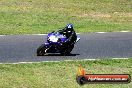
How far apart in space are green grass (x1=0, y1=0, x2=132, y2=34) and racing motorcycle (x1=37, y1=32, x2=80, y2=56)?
223 inches

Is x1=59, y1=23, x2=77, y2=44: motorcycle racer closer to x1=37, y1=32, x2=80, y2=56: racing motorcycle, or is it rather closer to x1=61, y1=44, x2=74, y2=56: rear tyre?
x1=37, y1=32, x2=80, y2=56: racing motorcycle

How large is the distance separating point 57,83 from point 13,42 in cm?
777

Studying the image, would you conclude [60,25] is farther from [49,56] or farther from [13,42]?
[49,56]

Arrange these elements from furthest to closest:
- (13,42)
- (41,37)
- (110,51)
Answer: (41,37)
(13,42)
(110,51)

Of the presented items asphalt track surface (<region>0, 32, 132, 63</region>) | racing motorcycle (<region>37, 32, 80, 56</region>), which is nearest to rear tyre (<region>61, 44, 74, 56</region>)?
racing motorcycle (<region>37, 32, 80, 56</region>)

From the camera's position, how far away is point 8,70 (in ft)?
50.9

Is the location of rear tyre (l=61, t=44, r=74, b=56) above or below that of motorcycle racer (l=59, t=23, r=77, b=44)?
below

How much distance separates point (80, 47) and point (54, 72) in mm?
5380

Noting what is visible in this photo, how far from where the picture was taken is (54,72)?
15.4 metres

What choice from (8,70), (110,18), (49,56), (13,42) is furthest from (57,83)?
(110,18)

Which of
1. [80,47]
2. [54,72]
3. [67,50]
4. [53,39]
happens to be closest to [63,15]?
[80,47]

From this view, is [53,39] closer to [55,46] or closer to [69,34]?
[55,46]

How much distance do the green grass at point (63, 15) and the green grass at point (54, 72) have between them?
764 cm

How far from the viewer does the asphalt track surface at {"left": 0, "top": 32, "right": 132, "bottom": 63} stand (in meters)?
18.2
